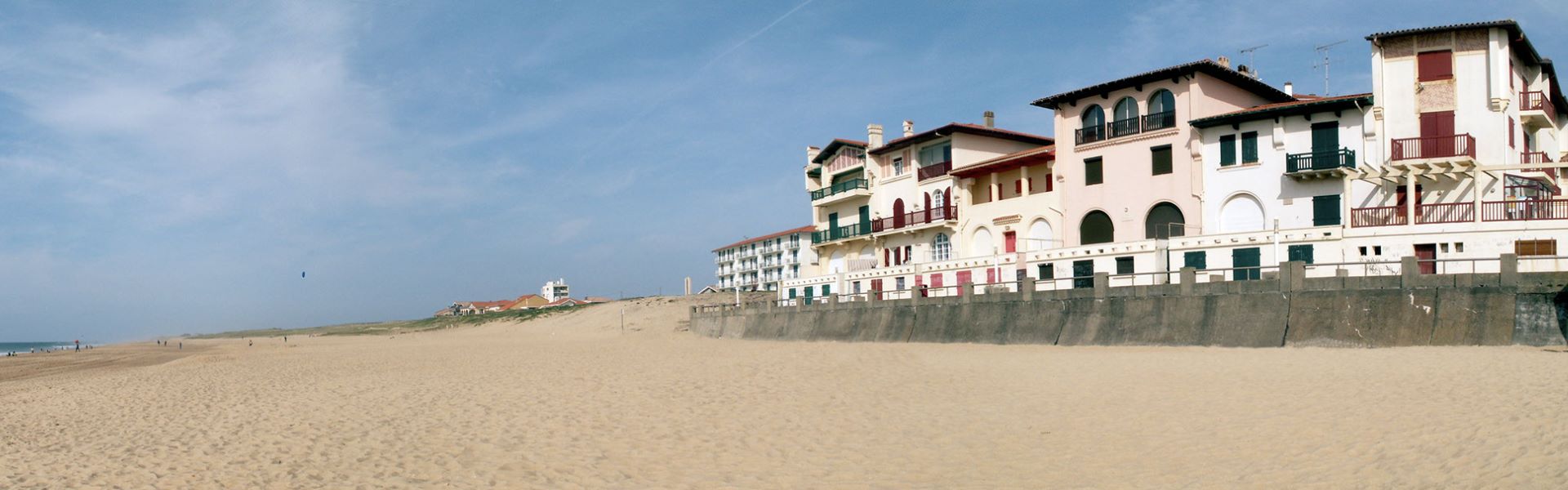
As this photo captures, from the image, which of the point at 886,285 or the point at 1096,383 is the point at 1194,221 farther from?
the point at 1096,383

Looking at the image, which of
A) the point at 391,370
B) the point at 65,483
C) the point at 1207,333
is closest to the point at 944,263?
the point at 1207,333

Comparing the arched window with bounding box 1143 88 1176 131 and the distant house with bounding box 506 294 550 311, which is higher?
the arched window with bounding box 1143 88 1176 131

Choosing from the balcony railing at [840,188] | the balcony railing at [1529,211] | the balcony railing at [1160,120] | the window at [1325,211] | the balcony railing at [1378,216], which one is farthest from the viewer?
the balcony railing at [840,188]

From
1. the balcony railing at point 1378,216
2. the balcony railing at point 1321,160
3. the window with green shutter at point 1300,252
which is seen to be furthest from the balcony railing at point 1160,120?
the balcony railing at point 1378,216

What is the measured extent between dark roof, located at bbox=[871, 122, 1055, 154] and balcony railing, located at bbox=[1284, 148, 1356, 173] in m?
15.1

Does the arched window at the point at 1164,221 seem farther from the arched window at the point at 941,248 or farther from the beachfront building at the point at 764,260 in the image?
the beachfront building at the point at 764,260

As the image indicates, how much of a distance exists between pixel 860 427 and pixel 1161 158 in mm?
26548

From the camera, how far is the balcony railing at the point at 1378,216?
3061 centimetres

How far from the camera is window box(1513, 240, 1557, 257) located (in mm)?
27438

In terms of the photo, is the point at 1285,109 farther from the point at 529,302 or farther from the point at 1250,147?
the point at 529,302

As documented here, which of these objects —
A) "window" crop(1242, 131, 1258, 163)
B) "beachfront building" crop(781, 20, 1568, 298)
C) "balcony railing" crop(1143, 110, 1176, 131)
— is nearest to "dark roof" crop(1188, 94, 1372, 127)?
"beachfront building" crop(781, 20, 1568, 298)

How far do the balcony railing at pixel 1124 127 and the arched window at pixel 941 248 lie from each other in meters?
10.6

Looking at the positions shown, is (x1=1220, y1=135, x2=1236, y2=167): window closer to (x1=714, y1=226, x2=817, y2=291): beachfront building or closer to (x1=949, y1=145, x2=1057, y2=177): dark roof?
(x1=949, y1=145, x2=1057, y2=177): dark roof

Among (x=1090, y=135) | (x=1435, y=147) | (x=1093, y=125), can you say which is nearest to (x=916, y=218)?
(x=1090, y=135)
